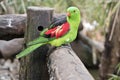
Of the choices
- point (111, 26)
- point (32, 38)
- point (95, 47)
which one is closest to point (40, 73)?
point (32, 38)

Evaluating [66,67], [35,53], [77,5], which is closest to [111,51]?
[77,5]

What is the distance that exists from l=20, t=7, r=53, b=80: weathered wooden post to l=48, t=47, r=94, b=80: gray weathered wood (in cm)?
14

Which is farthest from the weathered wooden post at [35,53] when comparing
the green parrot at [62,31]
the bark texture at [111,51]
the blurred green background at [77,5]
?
the bark texture at [111,51]

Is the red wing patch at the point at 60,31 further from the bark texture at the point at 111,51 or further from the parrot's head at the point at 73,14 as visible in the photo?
the bark texture at the point at 111,51

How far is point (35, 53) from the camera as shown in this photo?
4.72 ft

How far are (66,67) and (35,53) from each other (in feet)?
1.28

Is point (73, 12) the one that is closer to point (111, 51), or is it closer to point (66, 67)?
point (66, 67)

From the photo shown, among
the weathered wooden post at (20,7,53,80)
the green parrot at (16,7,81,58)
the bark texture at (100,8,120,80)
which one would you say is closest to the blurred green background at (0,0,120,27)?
the bark texture at (100,8,120,80)

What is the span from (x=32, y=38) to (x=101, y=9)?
2019 mm

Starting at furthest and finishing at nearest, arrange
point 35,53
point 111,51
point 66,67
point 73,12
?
point 111,51, point 35,53, point 73,12, point 66,67

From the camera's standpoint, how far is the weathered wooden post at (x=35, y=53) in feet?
4.58

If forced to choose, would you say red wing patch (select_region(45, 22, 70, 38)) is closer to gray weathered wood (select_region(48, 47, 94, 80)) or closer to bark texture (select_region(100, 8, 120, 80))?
gray weathered wood (select_region(48, 47, 94, 80))

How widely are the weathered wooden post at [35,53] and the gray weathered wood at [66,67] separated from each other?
14 cm

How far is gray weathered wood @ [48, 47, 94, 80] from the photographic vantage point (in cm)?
98
